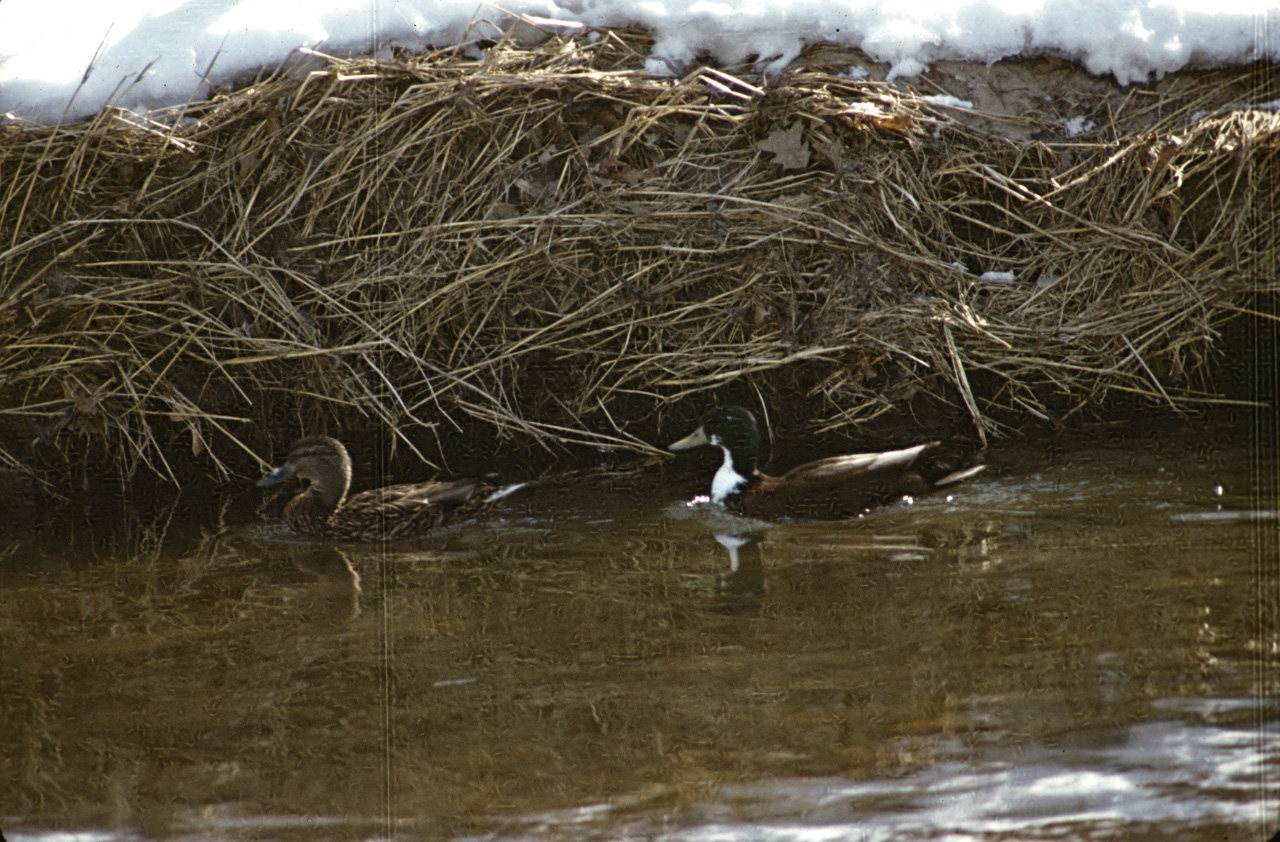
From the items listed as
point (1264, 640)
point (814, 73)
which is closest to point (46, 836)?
point (1264, 640)

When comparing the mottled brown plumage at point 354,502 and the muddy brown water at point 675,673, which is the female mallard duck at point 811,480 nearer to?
the muddy brown water at point 675,673

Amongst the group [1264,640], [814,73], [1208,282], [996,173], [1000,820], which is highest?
[814,73]

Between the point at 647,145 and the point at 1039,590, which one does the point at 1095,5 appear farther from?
the point at 1039,590

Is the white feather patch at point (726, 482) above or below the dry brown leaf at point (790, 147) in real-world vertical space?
below

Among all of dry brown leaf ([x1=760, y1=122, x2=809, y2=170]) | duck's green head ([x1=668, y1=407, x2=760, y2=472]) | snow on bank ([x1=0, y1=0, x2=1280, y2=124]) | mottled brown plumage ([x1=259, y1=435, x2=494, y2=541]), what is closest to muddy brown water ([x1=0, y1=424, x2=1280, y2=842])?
mottled brown plumage ([x1=259, y1=435, x2=494, y2=541])

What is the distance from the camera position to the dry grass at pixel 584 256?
14.2 feet

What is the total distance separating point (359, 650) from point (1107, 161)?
3866mm

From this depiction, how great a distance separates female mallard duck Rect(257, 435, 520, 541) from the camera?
12.6 ft

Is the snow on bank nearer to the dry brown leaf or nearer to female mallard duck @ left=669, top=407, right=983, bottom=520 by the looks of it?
the dry brown leaf

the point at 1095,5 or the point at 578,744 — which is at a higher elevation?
the point at 1095,5

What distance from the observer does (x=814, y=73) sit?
15.4ft

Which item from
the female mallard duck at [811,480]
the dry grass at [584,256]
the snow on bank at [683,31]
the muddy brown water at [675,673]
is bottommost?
the muddy brown water at [675,673]

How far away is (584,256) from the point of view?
4559 mm


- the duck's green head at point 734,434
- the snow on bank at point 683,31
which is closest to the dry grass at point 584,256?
the snow on bank at point 683,31
